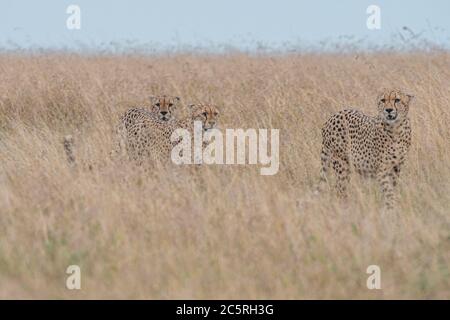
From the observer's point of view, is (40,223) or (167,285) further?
(40,223)

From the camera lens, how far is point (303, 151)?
627 cm

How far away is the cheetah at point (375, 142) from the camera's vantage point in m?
5.37

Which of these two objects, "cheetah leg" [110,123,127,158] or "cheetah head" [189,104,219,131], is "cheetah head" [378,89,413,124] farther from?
"cheetah leg" [110,123,127,158]

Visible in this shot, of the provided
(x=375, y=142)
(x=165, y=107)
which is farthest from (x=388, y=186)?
(x=165, y=107)

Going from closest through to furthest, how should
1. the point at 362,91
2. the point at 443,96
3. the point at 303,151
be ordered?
the point at 303,151, the point at 443,96, the point at 362,91

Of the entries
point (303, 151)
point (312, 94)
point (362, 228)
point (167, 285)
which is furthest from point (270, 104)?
point (167, 285)

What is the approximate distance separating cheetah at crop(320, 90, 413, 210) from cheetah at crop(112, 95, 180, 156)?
1.18 metres

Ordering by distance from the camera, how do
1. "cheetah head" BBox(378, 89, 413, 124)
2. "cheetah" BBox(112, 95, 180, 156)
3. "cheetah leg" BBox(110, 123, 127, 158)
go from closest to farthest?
"cheetah head" BBox(378, 89, 413, 124) < "cheetah leg" BBox(110, 123, 127, 158) < "cheetah" BBox(112, 95, 180, 156)

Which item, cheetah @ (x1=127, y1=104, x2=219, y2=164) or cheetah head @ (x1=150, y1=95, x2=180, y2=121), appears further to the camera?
cheetah head @ (x1=150, y1=95, x2=180, y2=121)

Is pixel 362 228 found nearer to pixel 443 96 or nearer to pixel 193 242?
pixel 193 242

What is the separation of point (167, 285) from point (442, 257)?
1.25 metres

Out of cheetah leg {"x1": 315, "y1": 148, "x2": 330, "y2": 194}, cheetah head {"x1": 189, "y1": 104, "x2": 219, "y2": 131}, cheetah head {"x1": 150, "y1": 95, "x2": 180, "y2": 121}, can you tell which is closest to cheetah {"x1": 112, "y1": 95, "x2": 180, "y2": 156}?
cheetah head {"x1": 150, "y1": 95, "x2": 180, "y2": 121}

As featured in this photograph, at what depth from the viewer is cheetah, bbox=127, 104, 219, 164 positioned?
18.9 feet
